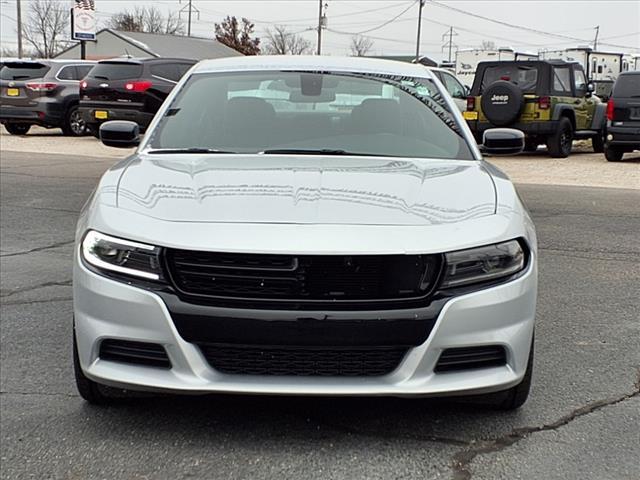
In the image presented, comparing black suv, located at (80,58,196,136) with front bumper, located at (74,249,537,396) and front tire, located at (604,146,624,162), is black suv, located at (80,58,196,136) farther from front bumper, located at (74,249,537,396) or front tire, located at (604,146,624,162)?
front bumper, located at (74,249,537,396)

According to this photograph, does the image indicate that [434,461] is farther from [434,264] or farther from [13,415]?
[13,415]

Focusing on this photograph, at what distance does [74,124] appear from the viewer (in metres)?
20.5

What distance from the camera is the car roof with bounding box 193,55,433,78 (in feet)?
15.5

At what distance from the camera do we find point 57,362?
13.2 feet

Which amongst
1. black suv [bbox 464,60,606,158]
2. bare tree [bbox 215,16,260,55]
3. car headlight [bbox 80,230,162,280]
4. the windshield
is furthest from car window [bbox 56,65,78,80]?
bare tree [bbox 215,16,260,55]

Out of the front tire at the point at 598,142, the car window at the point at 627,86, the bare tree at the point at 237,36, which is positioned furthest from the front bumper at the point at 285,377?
the bare tree at the point at 237,36

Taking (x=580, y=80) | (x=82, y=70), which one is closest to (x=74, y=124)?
(x=82, y=70)

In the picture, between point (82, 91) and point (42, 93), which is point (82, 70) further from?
point (82, 91)

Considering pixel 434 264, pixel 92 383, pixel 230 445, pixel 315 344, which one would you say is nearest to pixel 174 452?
pixel 230 445

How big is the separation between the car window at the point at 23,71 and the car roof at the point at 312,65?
1690 centimetres

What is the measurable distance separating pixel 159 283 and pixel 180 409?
2.60 ft

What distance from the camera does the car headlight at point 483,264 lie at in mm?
2828

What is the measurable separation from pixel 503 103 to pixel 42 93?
440 inches

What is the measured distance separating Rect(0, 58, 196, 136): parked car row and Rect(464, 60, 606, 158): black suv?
6.40 m
